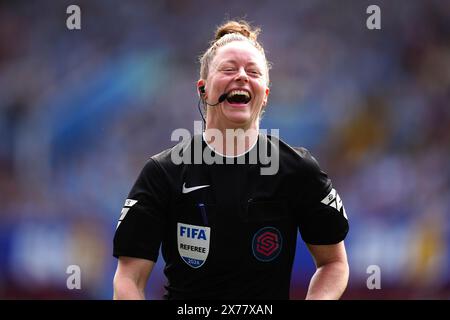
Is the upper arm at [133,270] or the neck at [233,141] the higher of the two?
the neck at [233,141]

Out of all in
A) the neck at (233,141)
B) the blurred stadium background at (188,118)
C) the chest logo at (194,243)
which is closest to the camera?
the chest logo at (194,243)

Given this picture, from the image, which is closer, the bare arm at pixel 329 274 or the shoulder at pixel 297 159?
the bare arm at pixel 329 274

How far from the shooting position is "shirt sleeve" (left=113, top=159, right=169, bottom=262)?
5.70 feet

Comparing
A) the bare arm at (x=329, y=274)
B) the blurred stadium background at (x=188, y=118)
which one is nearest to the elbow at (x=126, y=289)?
the bare arm at (x=329, y=274)

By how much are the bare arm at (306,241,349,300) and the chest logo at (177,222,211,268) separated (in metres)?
0.32

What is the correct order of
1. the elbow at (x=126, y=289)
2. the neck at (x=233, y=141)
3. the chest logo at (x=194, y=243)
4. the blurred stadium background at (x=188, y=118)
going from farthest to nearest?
1. the blurred stadium background at (x=188, y=118)
2. the neck at (x=233, y=141)
3. the chest logo at (x=194, y=243)
4. the elbow at (x=126, y=289)

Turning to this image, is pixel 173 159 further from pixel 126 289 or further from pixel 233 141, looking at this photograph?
pixel 126 289

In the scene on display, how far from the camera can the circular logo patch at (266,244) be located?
178 centimetres

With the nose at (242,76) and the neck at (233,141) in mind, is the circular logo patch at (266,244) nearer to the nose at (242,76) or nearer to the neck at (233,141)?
the neck at (233,141)

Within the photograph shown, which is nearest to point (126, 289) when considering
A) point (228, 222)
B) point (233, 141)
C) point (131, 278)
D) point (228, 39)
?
point (131, 278)

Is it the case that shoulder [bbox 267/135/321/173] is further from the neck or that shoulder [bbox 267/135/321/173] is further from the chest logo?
the chest logo

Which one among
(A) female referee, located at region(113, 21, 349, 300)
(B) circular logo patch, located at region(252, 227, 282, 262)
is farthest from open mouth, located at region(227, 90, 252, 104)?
(B) circular logo patch, located at region(252, 227, 282, 262)

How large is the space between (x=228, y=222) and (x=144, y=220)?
0.80ft

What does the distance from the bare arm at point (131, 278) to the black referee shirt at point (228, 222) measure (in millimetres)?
24
